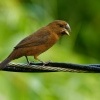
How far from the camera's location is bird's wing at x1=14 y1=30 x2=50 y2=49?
618 cm

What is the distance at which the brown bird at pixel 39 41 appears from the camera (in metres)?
6.16

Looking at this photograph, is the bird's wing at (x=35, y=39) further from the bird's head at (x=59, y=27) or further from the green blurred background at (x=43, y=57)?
the green blurred background at (x=43, y=57)

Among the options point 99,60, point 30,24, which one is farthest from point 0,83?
point 99,60

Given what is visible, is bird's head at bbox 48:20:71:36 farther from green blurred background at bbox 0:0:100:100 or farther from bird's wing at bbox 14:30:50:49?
green blurred background at bbox 0:0:100:100

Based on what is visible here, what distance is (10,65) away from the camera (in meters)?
5.73

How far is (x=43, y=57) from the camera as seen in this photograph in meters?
7.93

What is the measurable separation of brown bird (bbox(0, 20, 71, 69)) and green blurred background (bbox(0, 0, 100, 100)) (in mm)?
524

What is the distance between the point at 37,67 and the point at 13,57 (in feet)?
1.46

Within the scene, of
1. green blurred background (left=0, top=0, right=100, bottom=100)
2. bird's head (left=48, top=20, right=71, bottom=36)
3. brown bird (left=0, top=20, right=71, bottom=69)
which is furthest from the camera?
green blurred background (left=0, top=0, right=100, bottom=100)

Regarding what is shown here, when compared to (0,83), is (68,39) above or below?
below

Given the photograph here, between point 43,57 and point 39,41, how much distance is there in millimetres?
1509

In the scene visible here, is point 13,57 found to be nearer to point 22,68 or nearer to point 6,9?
point 22,68

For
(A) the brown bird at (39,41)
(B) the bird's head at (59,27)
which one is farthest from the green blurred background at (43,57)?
(B) the bird's head at (59,27)

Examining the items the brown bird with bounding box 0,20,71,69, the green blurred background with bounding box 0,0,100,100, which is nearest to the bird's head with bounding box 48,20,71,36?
the brown bird with bounding box 0,20,71,69
